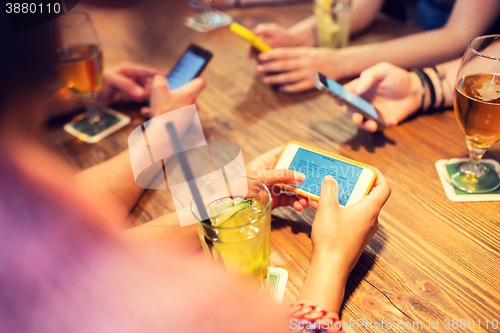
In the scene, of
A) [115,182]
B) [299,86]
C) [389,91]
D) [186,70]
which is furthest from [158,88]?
[389,91]

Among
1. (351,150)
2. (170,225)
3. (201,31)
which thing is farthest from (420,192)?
(201,31)

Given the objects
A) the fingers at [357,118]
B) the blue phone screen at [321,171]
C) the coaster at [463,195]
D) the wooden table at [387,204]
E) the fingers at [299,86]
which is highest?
the blue phone screen at [321,171]

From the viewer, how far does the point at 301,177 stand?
69 centimetres

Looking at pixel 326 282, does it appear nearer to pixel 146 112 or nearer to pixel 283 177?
pixel 283 177

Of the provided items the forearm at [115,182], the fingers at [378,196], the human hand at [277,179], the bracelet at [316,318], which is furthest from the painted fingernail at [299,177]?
the forearm at [115,182]

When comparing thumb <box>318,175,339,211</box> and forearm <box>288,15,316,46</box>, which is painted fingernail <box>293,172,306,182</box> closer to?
thumb <box>318,175,339,211</box>

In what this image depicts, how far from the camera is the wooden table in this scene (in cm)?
56

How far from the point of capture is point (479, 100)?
643mm

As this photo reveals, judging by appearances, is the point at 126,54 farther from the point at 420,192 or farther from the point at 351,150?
the point at 420,192

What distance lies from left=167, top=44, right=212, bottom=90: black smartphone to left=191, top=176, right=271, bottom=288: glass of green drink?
25.3 inches

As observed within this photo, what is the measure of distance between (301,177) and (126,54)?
3.69 feet

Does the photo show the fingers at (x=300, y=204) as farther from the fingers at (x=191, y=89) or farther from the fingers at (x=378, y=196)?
Answer: the fingers at (x=191, y=89)

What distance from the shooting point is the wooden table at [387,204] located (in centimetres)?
56

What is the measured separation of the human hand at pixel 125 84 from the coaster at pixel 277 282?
795 mm
